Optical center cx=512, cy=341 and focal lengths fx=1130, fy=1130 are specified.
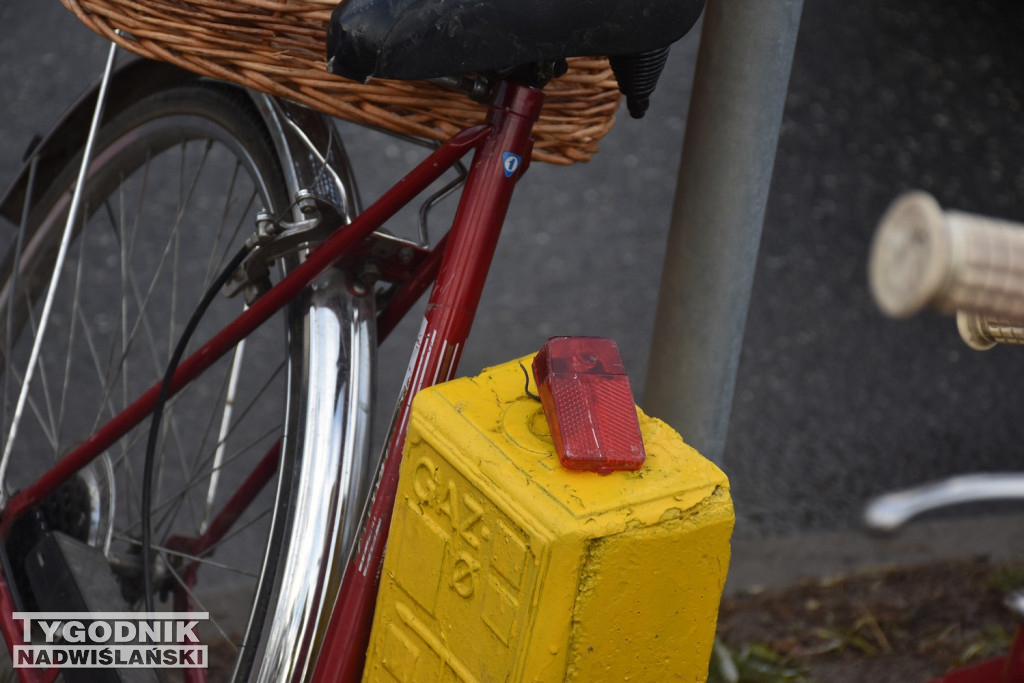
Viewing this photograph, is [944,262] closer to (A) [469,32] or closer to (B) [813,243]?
(A) [469,32]

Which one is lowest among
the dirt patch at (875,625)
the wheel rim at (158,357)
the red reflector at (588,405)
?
the dirt patch at (875,625)

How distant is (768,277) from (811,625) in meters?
1.09

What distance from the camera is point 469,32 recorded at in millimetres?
964

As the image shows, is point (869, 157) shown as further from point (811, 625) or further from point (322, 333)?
point (322, 333)

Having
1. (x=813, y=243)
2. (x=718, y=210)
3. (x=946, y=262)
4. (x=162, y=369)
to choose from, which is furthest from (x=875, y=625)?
(x=946, y=262)

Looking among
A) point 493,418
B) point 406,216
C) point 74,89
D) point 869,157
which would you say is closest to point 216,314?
point 406,216

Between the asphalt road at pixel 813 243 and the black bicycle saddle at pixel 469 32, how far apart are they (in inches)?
54.9

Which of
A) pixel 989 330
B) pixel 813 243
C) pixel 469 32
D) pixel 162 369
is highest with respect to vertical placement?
pixel 469 32

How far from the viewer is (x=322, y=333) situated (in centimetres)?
115

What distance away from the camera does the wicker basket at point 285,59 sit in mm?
1085

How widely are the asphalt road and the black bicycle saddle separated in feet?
4.57

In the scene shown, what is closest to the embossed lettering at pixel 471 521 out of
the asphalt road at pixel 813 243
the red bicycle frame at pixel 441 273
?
the red bicycle frame at pixel 441 273

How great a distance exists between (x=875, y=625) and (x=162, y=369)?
1.35 meters

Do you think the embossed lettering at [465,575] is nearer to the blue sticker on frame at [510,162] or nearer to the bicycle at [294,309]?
the bicycle at [294,309]
